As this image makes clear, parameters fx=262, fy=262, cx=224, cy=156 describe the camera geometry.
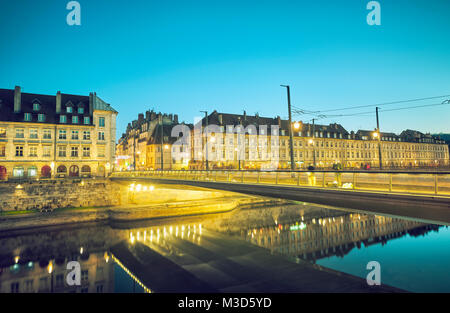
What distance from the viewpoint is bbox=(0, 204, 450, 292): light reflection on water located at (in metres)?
17.9

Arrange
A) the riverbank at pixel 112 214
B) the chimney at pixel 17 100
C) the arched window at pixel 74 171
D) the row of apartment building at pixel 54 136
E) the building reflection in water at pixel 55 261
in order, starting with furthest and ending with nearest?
the arched window at pixel 74 171 → the chimney at pixel 17 100 → the row of apartment building at pixel 54 136 → the riverbank at pixel 112 214 → the building reflection in water at pixel 55 261

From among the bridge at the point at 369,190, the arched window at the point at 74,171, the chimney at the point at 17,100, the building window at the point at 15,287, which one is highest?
the chimney at the point at 17,100

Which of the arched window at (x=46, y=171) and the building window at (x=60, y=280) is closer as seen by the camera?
the building window at (x=60, y=280)

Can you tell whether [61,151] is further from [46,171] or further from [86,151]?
[46,171]

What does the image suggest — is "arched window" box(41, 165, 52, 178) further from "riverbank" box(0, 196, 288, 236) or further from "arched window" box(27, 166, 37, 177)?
"riverbank" box(0, 196, 288, 236)

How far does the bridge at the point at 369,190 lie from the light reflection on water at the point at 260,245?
7.51 metres

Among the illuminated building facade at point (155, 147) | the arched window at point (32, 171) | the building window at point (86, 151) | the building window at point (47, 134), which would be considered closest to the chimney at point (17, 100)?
the building window at point (47, 134)

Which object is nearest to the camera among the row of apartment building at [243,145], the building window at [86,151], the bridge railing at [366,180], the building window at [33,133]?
the bridge railing at [366,180]

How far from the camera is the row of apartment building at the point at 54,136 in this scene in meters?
40.8

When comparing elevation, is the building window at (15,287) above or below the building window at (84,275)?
above

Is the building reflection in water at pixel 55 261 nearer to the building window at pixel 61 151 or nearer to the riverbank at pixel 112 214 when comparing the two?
the riverbank at pixel 112 214
